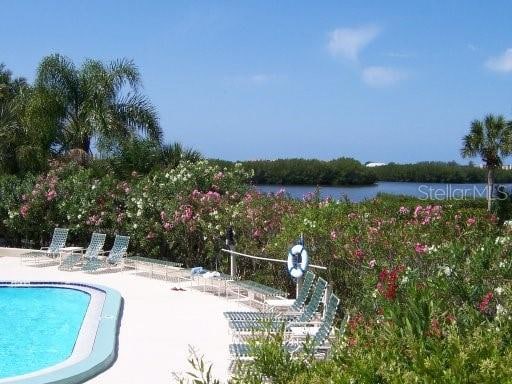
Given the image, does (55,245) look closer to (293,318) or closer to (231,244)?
(231,244)

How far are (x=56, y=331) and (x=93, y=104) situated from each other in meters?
12.7

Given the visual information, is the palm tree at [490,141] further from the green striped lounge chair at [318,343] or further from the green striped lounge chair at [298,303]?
the green striped lounge chair at [318,343]

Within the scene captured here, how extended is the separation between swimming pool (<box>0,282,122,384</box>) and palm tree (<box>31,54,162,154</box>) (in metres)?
8.86

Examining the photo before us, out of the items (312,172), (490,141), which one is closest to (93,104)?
(312,172)

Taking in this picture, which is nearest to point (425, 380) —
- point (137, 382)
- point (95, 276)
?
point (137, 382)

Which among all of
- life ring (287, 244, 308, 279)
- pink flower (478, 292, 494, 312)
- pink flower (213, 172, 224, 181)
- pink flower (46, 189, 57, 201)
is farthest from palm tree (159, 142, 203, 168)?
pink flower (478, 292, 494, 312)

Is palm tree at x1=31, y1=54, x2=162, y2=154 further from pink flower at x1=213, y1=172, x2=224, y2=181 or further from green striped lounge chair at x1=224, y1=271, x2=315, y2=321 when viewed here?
green striped lounge chair at x1=224, y1=271, x2=315, y2=321

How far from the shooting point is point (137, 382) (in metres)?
7.36

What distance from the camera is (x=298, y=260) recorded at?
1036 centimetres

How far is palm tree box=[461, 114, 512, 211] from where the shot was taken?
33.1m

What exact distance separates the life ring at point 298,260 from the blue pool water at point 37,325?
3447mm

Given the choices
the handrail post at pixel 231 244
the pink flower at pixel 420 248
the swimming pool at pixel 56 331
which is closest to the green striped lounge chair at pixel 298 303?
the swimming pool at pixel 56 331

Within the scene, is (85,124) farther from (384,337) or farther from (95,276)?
(384,337)

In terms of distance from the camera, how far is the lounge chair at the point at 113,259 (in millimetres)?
15672
